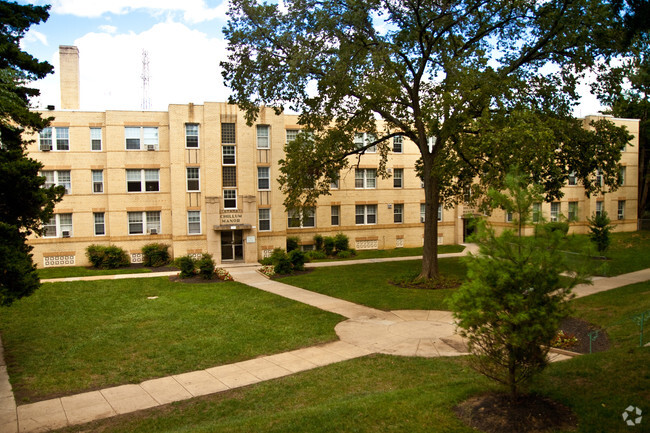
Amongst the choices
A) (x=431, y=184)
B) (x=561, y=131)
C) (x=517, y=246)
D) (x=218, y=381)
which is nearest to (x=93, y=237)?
(x=431, y=184)

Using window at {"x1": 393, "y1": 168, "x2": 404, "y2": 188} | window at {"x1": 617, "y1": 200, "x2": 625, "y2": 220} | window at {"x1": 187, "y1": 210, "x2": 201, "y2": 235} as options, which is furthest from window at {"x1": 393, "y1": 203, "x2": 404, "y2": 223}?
window at {"x1": 617, "y1": 200, "x2": 625, "y2": 220}

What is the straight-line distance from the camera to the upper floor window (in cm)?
2925

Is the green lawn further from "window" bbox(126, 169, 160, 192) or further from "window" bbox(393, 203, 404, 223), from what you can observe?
"window" bbox(393, 203, 404, 223)

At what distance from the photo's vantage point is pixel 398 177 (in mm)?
36062

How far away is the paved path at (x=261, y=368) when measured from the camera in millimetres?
8398

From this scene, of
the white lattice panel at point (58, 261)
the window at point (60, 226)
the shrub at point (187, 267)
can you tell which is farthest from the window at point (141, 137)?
the shrub at point (187, 267)

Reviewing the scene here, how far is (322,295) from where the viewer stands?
63.7ft

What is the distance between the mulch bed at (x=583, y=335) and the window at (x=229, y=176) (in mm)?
21686

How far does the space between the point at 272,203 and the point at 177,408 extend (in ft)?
75.8

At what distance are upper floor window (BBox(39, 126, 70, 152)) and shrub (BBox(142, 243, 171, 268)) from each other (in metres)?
8.14

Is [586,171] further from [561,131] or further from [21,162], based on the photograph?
[21,162]

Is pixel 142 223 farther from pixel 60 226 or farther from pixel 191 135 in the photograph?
pixel 191 135

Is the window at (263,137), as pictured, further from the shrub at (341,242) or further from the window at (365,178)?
the shrub at (341,242)

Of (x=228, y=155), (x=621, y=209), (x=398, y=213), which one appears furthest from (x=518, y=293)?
(x=621, y=209)
